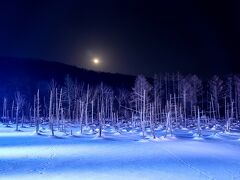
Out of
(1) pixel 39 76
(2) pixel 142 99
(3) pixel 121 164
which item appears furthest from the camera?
(1) pixel 39 76

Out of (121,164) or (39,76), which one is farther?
(39,76)

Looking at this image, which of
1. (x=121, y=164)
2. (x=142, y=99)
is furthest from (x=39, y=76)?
(x=121, y=164)

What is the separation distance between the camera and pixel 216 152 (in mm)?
20750

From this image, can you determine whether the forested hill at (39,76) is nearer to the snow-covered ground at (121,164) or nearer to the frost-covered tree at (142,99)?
the frost-covered tree at (142,99)

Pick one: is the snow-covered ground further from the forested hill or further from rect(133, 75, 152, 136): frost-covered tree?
the forested hill

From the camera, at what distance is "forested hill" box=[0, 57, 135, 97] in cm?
10456

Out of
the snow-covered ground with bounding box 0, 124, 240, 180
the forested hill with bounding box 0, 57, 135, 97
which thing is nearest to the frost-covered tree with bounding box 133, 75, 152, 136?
the snow-covered ground with bounding box 0, 124, 240, 180

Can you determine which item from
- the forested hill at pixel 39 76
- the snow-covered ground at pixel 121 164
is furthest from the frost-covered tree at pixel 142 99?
the forested hill at pixel 39 76

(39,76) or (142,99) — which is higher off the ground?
(39,76)

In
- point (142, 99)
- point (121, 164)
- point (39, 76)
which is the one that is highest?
point (39, 76)

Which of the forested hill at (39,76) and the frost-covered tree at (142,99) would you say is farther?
the forested hill at (39,76)

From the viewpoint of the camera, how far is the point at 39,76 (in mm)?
119688

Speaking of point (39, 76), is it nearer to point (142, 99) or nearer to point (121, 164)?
point (142, 99)

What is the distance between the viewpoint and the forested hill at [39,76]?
105m
